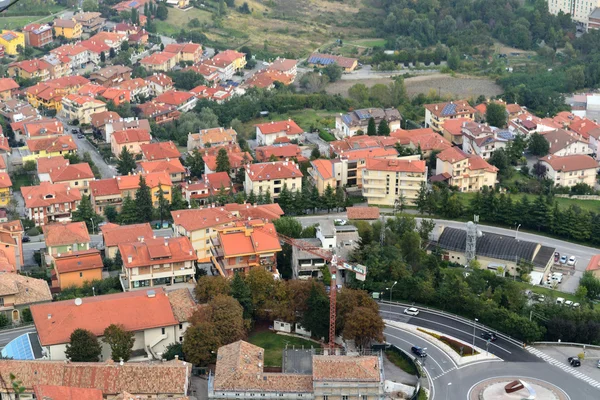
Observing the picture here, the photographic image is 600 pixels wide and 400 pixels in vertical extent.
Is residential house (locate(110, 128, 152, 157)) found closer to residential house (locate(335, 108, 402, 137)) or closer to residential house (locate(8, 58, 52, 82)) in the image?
residential house (locate(335, 108, 402, 137))

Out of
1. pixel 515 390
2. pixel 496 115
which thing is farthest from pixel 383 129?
pixel 515 390

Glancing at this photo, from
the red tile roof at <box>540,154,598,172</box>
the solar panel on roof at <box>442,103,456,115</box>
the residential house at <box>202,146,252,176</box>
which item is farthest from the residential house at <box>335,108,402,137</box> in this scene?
the red tile roof at <box>540,154,598,172</box>

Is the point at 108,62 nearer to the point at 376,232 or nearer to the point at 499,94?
the point at 499,94

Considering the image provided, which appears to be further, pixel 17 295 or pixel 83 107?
pixel 83 107

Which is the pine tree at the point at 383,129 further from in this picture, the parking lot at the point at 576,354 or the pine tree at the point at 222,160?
the parking lot at the point at 576,354

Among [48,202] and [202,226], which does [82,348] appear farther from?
[48,202]

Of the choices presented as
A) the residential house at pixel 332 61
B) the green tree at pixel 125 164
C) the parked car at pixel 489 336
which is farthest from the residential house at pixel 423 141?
the parked car at pixel 489 336
